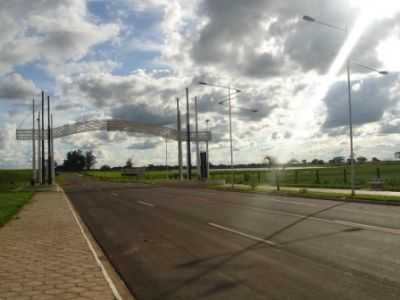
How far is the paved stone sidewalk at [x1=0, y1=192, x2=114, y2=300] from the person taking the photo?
6660mm

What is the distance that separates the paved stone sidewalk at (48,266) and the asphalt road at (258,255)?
0.66 meters

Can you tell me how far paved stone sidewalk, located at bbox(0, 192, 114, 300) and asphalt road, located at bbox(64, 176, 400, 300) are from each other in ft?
2.16

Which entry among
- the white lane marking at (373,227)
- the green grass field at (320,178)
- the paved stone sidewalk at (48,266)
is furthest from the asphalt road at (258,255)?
the green grass field at (320,178)

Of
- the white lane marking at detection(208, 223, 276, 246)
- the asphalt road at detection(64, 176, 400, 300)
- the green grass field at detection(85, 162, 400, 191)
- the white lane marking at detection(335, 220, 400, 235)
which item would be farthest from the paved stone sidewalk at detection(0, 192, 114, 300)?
the green grass field at detection(85, 162, 400, 191)

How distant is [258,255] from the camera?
9.28 m

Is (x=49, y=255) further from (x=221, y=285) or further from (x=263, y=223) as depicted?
(x=263, y=223)

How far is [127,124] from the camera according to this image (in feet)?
172

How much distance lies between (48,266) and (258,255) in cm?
413

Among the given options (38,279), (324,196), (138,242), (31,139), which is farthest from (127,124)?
(38,279)

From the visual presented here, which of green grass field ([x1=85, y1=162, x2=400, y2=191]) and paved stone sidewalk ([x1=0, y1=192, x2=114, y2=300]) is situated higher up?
green grass field ([x1=85, y1=162, x2=400, y2=191])

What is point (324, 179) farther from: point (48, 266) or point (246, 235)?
point (48, 266)

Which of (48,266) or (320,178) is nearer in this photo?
(48,266)

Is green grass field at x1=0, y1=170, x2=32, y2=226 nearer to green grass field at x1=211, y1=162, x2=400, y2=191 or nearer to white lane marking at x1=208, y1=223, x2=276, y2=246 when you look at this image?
white lane marking at x1=208, y1=223, x2=276, y2=246

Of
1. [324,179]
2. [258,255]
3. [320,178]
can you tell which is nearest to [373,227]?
[258,255]
